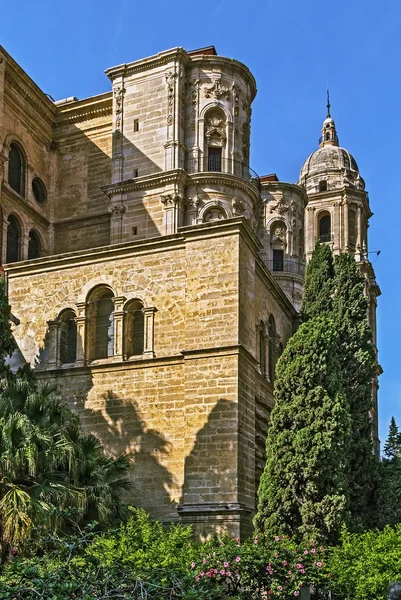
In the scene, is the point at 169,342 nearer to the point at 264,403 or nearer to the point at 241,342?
the point at 241,342

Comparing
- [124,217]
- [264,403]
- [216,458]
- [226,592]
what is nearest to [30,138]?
[124,217]

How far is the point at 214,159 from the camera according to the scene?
3064cm

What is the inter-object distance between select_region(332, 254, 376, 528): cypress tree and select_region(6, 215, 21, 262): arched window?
11443 millimetres

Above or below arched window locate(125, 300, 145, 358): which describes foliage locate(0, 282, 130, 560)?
below

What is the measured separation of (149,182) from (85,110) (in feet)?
17.0

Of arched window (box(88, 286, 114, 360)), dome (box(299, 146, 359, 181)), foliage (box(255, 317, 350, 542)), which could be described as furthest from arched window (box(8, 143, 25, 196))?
dome (box(299, 146, 359, 181))

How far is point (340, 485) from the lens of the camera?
1594cm

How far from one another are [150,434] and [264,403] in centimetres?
322

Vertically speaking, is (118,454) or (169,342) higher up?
(169,342)

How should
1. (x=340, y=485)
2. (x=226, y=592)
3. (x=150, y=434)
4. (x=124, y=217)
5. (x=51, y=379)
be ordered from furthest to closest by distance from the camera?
(x=124, y=217) < (x=51, y=379) < (x=150, y=434) < (x=340, y=485) < (x=226, y=592)

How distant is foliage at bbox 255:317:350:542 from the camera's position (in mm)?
15727

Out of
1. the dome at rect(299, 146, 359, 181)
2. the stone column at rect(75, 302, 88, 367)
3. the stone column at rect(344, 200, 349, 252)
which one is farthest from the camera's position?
the dome at rect(299, 146, 359, 181)

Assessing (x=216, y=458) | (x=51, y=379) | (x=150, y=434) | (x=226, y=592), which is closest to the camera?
(x=226, y=592)

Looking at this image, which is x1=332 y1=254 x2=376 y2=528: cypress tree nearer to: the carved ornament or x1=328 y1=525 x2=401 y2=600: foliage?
x1=328 y1=525 x2=401 y2=600: foliage
